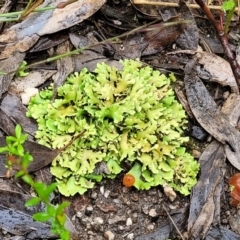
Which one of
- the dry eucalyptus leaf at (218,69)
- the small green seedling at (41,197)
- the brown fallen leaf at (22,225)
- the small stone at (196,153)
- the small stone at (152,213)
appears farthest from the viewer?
the dry eucalyptus leaf at (218,69)

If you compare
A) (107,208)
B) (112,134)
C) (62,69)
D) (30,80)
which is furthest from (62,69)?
(107,208)

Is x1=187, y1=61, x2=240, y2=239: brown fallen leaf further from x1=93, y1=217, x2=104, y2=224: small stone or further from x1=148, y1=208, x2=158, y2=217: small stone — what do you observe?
x1=93, y1=217, x2=104, y2=224: small stone

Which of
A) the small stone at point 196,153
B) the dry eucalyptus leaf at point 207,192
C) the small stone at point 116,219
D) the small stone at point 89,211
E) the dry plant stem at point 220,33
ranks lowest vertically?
the dry eucalyptus leaf at point 207,192

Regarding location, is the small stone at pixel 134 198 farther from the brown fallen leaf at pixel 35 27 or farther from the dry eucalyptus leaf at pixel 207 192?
the brown fallen leaf at pixel 35 27

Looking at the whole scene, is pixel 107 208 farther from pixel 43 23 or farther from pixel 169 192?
pixel 43 23

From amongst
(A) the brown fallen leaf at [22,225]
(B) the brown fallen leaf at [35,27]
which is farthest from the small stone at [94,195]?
(B) the brown fallen leaf at [35,27]

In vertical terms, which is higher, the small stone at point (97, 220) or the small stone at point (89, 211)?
the small stone at point (89, 211)

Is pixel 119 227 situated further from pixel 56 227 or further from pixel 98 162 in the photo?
pixel 56 227

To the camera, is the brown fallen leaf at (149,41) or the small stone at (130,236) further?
the brown fallen leaf at (149,41)

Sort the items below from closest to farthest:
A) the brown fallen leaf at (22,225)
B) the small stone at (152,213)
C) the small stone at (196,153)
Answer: the brown fallen leaf at (22,225) → the small stone at (152,213) → the small stone at (196,153)
